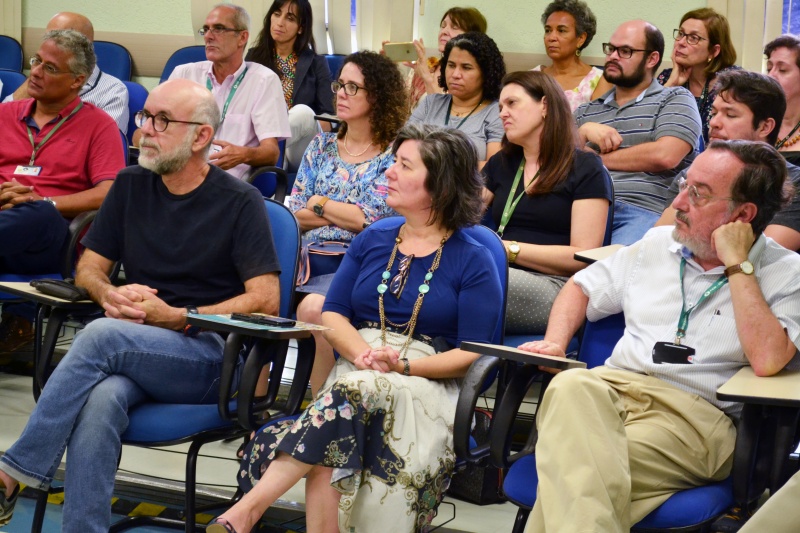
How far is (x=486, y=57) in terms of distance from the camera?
3.95 metres

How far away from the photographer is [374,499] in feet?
7.47

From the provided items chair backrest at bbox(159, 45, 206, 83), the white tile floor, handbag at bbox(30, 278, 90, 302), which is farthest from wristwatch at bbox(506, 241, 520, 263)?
chair backrest at bbox(159, 45, 206, 83)

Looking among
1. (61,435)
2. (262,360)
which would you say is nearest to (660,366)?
(262,360)

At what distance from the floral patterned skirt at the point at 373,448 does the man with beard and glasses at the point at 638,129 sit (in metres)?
1.26

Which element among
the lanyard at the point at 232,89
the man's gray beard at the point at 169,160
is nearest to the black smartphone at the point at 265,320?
the man's gray beard at the point at 169,160

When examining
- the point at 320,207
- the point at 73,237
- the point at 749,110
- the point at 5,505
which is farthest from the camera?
the point at 320,207

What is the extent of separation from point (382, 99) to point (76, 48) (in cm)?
126

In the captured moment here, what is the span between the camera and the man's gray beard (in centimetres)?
280

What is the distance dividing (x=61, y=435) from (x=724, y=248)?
1.65 metres

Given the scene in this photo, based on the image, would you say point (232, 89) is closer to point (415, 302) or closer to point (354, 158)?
point (354, 158)

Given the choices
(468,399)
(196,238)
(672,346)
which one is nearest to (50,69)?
(196,238)

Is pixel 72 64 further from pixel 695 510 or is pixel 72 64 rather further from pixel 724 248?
pixel 695 510

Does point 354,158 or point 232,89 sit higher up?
point 232,89

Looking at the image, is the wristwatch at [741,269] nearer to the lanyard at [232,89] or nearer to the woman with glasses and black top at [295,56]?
the lanyard at [232,89]
